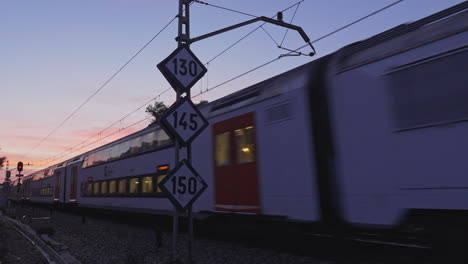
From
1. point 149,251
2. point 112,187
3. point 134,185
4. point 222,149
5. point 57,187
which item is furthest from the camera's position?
point 57,187

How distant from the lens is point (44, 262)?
309 inches

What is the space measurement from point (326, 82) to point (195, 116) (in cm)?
256

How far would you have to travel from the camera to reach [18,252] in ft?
32.5

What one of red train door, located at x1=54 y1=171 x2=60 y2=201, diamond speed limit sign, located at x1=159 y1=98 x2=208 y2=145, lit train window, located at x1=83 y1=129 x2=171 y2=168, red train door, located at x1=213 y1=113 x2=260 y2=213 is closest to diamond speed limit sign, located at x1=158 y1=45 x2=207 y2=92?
diamond speed limit sign, located at x1=159 y1=98 x2=208 y2=145

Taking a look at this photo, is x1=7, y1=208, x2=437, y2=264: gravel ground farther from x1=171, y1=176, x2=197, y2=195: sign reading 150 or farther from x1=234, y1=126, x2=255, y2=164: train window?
x1=171, y1=176, x2=197, y2=195: sign reading 150

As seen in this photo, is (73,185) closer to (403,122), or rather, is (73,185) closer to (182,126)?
(182,126)

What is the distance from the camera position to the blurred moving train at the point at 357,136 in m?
4.90

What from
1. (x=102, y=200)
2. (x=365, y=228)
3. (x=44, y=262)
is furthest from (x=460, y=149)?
(x=102, y=200)

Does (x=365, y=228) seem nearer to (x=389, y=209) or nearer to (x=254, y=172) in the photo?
(x=389, y=209)

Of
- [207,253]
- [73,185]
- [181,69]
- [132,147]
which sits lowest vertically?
[207,253]

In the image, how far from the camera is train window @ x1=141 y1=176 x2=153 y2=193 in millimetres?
12977

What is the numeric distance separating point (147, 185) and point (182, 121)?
8295mm

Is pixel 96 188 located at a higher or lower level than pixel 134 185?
higher

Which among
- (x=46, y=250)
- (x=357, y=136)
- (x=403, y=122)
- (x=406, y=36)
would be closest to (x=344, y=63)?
(x=406, y=36)
